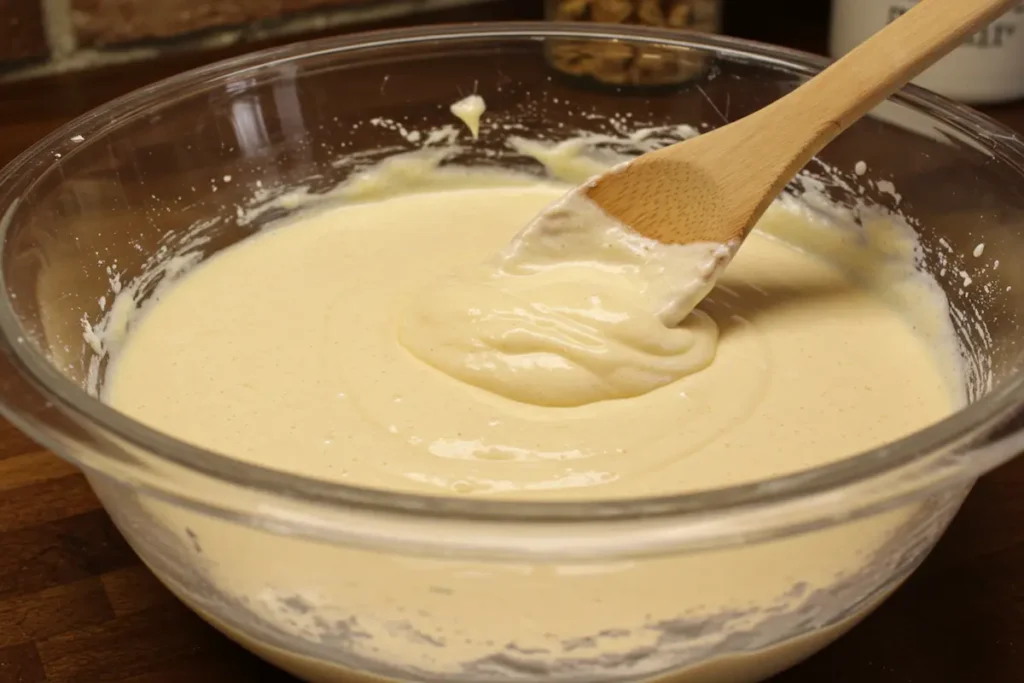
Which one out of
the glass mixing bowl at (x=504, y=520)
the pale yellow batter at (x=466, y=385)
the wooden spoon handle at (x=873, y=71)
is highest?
the wooden spoon handle at (x=873, y=71)

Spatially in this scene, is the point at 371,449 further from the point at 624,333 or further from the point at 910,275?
the point at 910,275

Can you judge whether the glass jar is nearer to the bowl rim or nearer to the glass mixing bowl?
the glass mixing bowl

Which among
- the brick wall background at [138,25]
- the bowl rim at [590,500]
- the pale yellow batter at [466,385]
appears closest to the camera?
the bowl rim at [590,500]

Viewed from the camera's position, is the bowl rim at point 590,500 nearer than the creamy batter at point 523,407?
Yes

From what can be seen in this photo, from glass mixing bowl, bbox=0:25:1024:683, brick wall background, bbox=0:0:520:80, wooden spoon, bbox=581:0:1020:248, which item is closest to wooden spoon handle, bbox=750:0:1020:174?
wooden spoon, bbox=581:0:1020:248

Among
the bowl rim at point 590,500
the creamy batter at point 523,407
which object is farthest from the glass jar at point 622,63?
the bowl rim at point 590,500

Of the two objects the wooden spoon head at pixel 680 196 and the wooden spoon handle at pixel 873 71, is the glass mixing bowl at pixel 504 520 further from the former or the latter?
the wooden spoon head at pixel 680 196

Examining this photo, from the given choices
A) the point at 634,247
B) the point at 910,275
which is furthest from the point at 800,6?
the point at 634,247

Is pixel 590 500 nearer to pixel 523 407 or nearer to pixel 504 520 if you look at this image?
pixel 504 520

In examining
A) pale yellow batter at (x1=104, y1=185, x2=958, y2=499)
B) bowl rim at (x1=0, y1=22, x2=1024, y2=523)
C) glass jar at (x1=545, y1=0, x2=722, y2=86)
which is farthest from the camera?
glass jar at (x1=545, y1=0, x2=722, y2=86)
